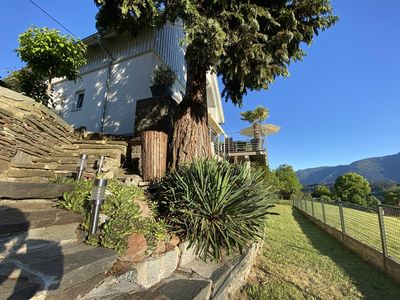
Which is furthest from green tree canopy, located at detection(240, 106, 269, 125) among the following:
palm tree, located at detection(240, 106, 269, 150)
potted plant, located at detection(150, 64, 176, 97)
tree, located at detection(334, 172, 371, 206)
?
tree, located at detection(334, 172, 371, 206)

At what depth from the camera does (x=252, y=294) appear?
10.5 ft

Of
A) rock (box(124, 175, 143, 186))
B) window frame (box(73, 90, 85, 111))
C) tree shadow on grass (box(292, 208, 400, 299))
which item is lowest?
tree shadow on grass (box(292, 208, 400, 299))

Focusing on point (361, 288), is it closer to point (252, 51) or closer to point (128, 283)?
point (128, 283)

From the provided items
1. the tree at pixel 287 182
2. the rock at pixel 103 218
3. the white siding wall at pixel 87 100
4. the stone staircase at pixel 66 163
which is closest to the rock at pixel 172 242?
the rock at pixel 103 218

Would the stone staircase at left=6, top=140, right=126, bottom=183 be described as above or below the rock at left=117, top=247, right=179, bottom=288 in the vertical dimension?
above

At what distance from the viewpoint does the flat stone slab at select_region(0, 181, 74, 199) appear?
8.18 ft

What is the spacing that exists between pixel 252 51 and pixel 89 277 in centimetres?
468

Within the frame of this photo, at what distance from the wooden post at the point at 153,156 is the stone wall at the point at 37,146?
0.69m

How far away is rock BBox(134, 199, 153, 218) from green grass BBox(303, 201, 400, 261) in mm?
4571

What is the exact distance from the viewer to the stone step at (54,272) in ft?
4.96

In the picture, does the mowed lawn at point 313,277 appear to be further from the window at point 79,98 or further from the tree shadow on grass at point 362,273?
the window at point 79,98

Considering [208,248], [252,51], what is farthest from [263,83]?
[208,248]

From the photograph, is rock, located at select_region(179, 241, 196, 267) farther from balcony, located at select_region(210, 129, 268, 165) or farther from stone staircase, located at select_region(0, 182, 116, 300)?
balcony, located at select_region(210, 129, 268, 165)

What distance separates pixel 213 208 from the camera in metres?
3.31
